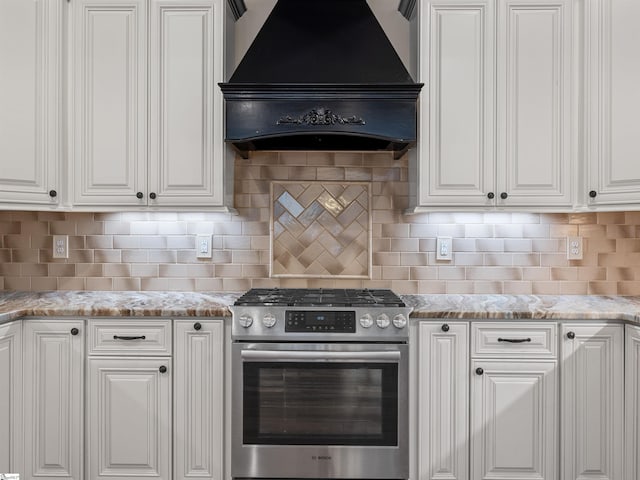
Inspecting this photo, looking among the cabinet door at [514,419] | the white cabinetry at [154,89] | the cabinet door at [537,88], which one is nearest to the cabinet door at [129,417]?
the white cabinetry at [154,89]

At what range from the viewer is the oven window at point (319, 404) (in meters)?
2.20

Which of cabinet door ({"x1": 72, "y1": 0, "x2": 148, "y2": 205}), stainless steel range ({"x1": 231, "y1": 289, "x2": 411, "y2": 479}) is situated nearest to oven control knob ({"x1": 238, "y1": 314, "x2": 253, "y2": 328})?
stainless steel range ({"x1": 231, "y1": 289, "x2": 411, "y2": 479})

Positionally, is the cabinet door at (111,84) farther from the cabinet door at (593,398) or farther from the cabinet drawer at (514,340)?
the cabinet door at (593,398)

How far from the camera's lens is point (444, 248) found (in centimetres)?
281

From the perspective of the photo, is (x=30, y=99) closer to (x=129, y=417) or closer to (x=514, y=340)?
(x=129, y=417)

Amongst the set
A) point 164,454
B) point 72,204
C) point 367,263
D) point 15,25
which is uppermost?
point 15,25

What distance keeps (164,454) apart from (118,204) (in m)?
1.23

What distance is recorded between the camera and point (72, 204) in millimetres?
2529

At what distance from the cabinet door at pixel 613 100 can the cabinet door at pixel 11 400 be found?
2.77 m

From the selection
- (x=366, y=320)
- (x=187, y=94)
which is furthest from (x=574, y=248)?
(x=187, y=94)

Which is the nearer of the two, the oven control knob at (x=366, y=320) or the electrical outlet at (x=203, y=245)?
the oven control knob at (x=366, y=320)

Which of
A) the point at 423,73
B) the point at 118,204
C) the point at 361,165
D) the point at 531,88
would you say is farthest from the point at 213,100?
the point at 531,88

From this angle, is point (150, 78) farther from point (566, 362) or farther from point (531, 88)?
point (566, 362)

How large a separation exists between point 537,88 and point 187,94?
5.70 feet
